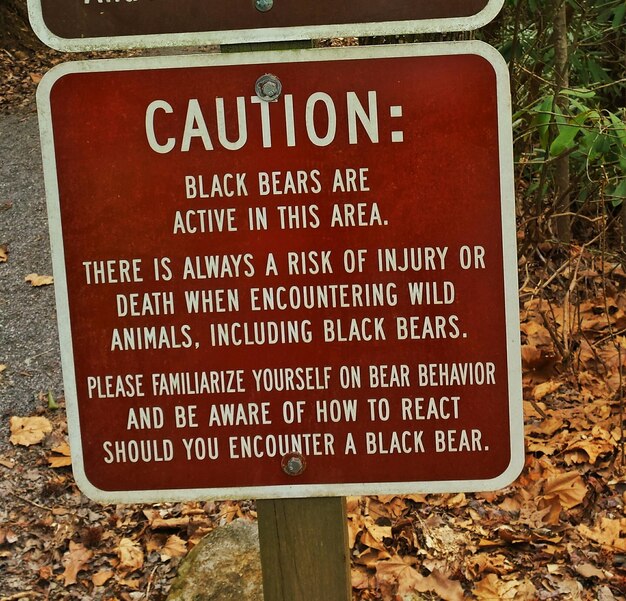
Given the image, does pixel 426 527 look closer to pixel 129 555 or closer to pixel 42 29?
pixel 129 555

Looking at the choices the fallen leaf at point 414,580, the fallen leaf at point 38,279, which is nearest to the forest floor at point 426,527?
the fallen leaf at point 414,580

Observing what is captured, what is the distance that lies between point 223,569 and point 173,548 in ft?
1.19

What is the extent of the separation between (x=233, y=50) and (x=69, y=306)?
554 mm

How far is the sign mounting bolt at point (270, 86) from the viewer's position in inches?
51.6

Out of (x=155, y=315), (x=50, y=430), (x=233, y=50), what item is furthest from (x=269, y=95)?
(x=50, y=430)

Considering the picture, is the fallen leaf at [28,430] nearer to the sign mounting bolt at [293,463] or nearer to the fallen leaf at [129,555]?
the fallen leaf at [129,555]

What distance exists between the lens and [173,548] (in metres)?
2.79

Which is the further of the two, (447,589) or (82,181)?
(447,589)

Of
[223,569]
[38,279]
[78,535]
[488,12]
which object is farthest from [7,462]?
[488,12]

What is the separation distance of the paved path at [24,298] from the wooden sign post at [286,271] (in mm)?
2386

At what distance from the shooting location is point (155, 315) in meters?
1.38

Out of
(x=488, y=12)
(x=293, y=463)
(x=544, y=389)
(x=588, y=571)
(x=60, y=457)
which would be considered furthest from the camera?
(x=544, y=389)

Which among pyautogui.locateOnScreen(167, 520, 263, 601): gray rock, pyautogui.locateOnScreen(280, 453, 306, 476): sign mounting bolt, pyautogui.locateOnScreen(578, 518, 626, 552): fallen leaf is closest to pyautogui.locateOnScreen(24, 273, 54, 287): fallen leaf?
pyautogui.locateOnScreen(167, 520, 263, 601): gray rock

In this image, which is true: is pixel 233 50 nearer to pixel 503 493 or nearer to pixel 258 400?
pixel 258 400
